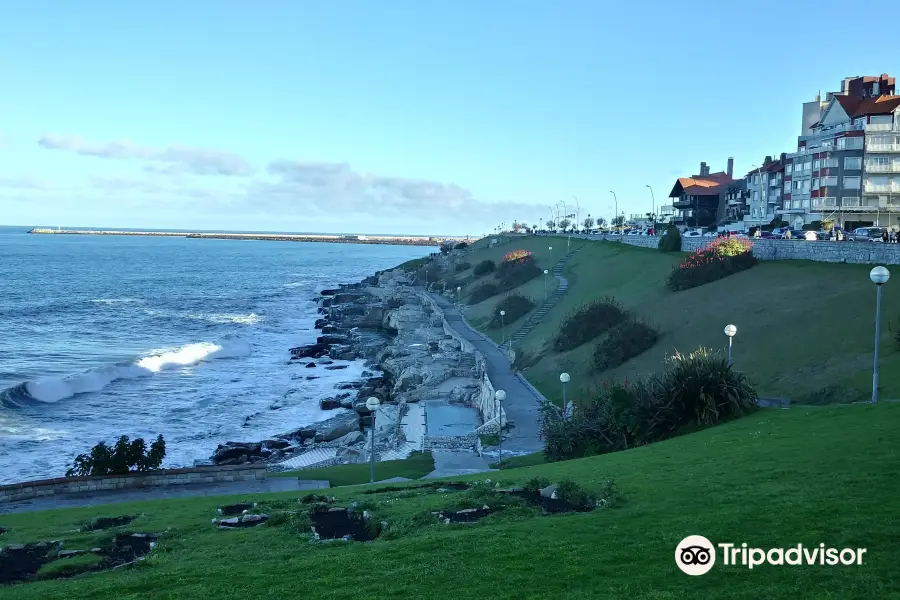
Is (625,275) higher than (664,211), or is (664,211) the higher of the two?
(664,211)

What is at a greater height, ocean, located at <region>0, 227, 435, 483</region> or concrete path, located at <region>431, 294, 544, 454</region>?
Answer: concrete path, located at <region>431, 294, 544, 454</region>

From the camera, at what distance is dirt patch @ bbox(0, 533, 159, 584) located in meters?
10.6

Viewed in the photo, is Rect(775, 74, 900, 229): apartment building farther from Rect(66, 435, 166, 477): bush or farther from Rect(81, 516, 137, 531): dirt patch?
Rect(81, 516, 137, 531): dirt patch

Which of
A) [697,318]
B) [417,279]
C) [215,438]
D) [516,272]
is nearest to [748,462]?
[697,318]

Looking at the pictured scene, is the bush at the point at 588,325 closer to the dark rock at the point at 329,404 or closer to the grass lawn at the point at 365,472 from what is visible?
the dark rock at the point at 329,404

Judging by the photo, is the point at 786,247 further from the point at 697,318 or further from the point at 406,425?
the point at 406,425

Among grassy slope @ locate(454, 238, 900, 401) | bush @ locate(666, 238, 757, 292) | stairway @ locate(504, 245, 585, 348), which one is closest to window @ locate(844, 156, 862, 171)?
stairway @ locate(504, 245, 585, 348)

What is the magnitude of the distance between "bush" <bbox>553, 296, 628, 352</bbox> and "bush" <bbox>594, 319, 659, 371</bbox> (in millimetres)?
3502

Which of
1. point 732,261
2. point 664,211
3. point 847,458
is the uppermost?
point 664,211

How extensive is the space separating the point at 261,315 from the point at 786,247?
207 feet

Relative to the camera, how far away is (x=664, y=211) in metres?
117

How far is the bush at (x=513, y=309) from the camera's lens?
51.3m

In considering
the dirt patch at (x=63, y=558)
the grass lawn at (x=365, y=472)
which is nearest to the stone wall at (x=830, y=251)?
the grass lawn at (x=365, y=472)

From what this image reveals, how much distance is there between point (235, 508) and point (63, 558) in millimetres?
3469
